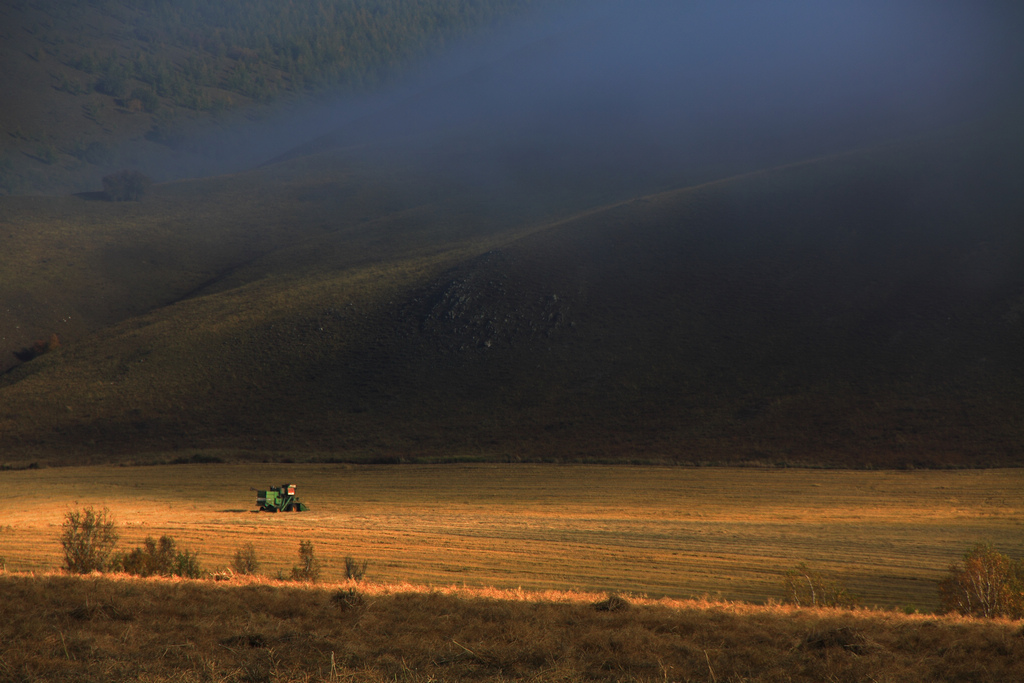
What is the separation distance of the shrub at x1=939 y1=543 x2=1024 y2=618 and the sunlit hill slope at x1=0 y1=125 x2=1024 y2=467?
25.4 meters

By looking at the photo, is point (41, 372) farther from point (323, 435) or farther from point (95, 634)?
point (95, 634)

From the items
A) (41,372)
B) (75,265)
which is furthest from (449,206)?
(41,372)

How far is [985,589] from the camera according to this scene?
1304cm

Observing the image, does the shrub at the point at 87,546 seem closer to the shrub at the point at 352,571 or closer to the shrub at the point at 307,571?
the shrub at the point at 307,571

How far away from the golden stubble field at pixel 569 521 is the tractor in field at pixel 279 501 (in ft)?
2.09

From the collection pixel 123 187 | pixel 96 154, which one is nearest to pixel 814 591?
pixel 123 187

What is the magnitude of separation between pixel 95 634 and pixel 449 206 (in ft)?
313

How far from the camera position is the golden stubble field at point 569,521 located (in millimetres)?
17250

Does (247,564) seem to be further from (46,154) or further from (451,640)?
(46,154)

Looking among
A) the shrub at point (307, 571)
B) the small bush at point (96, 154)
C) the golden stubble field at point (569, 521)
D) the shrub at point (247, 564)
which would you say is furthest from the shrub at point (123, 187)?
the shrub at point (307, 571)

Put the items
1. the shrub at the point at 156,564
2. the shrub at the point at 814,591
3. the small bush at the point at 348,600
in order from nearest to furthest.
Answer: the small bush at the point at 348,600
the shrub at the point at 814,591
the shrub at the point at 156,564

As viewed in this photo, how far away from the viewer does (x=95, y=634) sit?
25.9ft

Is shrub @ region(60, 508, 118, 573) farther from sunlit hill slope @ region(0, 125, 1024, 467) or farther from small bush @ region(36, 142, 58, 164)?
small bush @ region(36, 142, 58, 164)

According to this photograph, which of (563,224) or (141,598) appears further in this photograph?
(563,224)
